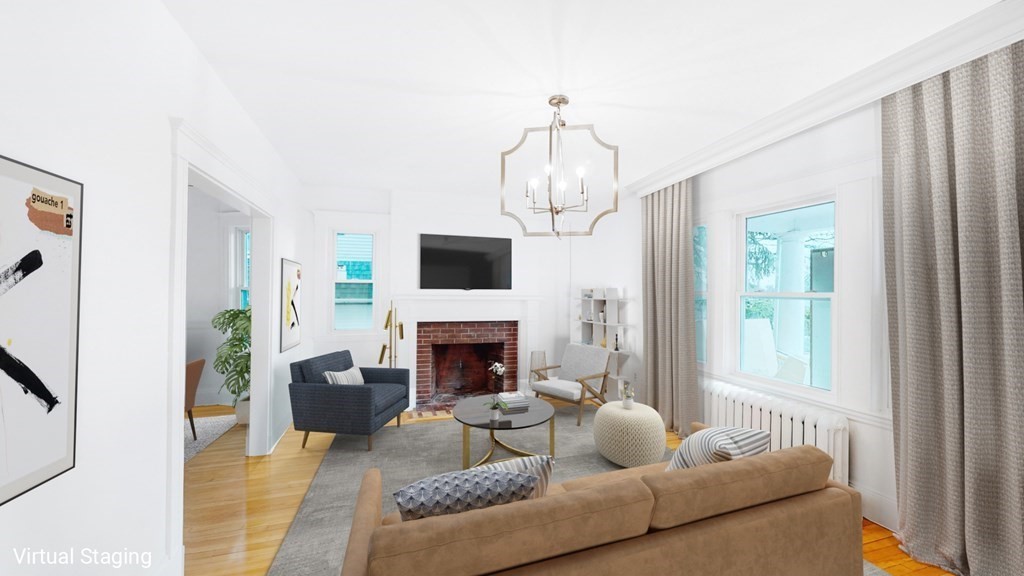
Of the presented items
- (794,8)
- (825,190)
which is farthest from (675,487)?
(825,190)

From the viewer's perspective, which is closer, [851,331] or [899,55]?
[899,55]

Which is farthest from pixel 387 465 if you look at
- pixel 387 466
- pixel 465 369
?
pixel 465 369

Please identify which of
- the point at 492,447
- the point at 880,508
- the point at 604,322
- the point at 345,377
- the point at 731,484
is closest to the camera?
the point at 731,484

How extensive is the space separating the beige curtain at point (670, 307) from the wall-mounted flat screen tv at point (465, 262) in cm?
184

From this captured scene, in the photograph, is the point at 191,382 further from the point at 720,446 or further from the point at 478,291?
the point at 720,446

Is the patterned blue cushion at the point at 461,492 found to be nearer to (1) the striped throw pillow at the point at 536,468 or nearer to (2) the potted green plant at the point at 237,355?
(1) the striped throw pillow at the point at 536,468

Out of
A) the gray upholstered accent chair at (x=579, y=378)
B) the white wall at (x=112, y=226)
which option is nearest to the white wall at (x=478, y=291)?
the gray upholstered accent chair at (x=579, y=378)

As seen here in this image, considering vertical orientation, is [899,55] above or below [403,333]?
above

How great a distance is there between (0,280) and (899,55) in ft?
12.5

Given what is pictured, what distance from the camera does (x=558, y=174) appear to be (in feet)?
12.0

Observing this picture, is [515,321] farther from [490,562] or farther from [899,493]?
[490,562]

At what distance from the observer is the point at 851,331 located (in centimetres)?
270

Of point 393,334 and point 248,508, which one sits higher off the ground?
point 393,334

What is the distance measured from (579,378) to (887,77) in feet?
11.3
